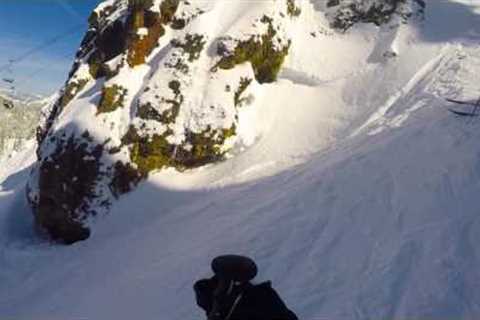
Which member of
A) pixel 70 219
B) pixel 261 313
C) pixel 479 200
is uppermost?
pixel 261 313

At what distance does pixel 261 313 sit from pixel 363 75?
14104 millimetres

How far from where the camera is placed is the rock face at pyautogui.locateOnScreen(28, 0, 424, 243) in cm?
1479

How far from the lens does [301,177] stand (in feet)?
41.3

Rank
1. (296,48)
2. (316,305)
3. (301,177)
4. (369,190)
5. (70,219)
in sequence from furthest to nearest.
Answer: (296,48), (70,219), (301,177), (369,190), (316,305)

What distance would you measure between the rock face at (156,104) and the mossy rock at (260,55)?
3cm

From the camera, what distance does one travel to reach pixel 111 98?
1545 centimetres

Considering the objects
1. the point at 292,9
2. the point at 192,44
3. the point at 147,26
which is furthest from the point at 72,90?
the point at 292,9

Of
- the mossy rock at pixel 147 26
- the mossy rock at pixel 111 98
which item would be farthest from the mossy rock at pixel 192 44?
the mossy rock at pixel 111 98

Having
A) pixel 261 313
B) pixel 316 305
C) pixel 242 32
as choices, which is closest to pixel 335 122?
pixel 242 32

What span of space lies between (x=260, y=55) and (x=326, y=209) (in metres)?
7.16

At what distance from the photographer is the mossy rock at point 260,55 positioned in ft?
52.6

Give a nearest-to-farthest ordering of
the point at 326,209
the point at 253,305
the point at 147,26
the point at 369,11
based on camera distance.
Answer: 1. the point at 253,305
2. the point at 326,209
3. the point at 147,26
4. the point at 369,11

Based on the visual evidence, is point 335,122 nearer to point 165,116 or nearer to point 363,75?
point 363,75

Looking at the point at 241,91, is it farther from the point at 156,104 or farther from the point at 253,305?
the point at 253,305
